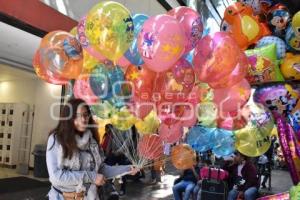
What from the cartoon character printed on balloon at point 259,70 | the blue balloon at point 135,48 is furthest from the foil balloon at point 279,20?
the blue balloon at point 135,48

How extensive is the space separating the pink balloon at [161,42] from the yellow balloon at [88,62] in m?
0.70

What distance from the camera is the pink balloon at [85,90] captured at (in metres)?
3.93

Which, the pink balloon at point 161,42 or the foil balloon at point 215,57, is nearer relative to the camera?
the pink balloon at point 161,42

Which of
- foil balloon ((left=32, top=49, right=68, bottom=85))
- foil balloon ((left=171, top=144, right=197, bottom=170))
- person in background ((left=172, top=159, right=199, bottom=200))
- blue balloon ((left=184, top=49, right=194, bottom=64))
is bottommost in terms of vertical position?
person in background ((left=172, top=159, right=199, bottom=200))

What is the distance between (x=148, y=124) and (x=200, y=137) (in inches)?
35.3

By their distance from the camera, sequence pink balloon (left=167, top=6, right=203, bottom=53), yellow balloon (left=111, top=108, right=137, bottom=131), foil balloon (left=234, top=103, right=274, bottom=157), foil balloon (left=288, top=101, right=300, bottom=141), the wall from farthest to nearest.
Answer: the wall, foil balloon (left=288, top=101, right=300, bottom=141), foil balloon (left=234, top=103, right=274, bottom=157), yellow balloon (left=111, top=108, right=137, bottom=131), pink balloon (left=167, top=6, right=203, bottom=53)

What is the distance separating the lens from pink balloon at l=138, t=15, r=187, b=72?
3297mm

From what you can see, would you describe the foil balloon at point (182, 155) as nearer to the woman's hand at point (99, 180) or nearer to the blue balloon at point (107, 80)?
the blue balloon at point (107, 80)

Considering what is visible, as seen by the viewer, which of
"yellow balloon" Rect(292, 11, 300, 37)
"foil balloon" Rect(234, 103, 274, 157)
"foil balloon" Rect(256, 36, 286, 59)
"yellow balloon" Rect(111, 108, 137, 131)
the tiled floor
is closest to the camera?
"yellow balloon" Rect(111, 108, 137, 131)

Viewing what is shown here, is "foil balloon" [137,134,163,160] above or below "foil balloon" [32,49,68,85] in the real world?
below

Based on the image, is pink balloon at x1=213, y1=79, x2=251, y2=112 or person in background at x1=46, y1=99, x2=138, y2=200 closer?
person in background at x1=46, y1=99, x2=138, y2=200

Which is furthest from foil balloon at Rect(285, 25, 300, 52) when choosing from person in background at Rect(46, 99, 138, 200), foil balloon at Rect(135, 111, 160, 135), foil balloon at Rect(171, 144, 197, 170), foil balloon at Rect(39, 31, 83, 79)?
person in background at Rect(46, 99, 138, 200)

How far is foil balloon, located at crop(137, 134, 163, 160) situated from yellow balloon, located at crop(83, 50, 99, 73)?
104 centimetres

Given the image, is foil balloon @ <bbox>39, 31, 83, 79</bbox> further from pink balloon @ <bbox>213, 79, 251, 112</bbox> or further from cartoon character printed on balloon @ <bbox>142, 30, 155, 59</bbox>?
pink balloon @ <bbox>213, 79, 251, 112</bbox>
